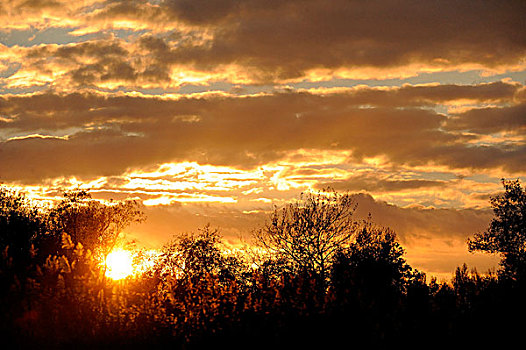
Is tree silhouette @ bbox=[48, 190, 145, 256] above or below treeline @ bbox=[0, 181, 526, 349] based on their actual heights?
above

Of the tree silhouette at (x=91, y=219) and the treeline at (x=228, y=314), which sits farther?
the tree silhouette at (x=91, y=219)

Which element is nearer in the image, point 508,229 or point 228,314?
point 228,314

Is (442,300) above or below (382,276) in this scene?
below

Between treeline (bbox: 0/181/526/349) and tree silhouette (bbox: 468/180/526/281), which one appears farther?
tree silhouette (bbox: 468/180/526/281)

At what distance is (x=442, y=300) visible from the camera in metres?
17.0

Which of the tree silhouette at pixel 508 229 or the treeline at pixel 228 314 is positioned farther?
the tree silhouette at pixel 508 229

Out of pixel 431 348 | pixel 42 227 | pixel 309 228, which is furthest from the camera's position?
pixel 42 227

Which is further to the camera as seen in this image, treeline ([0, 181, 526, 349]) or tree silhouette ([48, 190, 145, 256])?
tree silhouette ([48, 190, 145, 256])

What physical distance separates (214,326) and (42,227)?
5416 cm

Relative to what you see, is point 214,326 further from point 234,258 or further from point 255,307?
point 234,258

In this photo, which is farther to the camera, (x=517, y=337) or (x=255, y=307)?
(x=517, y=337)

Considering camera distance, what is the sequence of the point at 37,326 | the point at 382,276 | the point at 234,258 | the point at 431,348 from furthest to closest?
the point at 234,258, the point at 382,276, the point at 37,326, the point at 431,348

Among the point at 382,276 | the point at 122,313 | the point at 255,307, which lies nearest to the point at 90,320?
the point at 122,313

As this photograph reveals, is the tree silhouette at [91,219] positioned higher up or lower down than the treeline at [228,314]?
higher up
